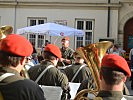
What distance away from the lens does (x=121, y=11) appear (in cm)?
2300

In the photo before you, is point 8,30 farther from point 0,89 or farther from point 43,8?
point 43,8

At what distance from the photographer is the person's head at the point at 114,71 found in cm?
311

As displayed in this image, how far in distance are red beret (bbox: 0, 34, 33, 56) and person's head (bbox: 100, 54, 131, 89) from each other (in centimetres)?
65

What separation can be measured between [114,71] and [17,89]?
0.81 meters

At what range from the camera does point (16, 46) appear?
3191 millimetres

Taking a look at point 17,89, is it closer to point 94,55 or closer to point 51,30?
point 94,55

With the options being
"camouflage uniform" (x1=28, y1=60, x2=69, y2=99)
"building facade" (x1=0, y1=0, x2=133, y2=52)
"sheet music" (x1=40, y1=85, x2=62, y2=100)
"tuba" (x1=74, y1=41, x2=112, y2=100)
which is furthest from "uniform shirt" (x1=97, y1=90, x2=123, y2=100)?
"building facade" (x1=0, y1=0, x2=133, y2=52)

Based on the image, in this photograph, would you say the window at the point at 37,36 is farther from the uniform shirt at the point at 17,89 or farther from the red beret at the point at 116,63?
the uniform shirt at the point at 17,89

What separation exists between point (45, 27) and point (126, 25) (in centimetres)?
856

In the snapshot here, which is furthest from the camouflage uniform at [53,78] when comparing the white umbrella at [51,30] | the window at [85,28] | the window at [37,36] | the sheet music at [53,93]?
the window at [37,36]

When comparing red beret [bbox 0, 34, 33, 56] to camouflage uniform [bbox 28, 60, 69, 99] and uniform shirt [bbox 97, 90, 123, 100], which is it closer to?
uniform shirt [bbox 97, 90, 123, 100]

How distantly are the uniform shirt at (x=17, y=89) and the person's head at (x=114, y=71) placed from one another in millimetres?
563

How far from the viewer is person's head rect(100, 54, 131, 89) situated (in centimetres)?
311

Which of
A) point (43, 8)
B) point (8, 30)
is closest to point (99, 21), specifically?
point (43, 8)
